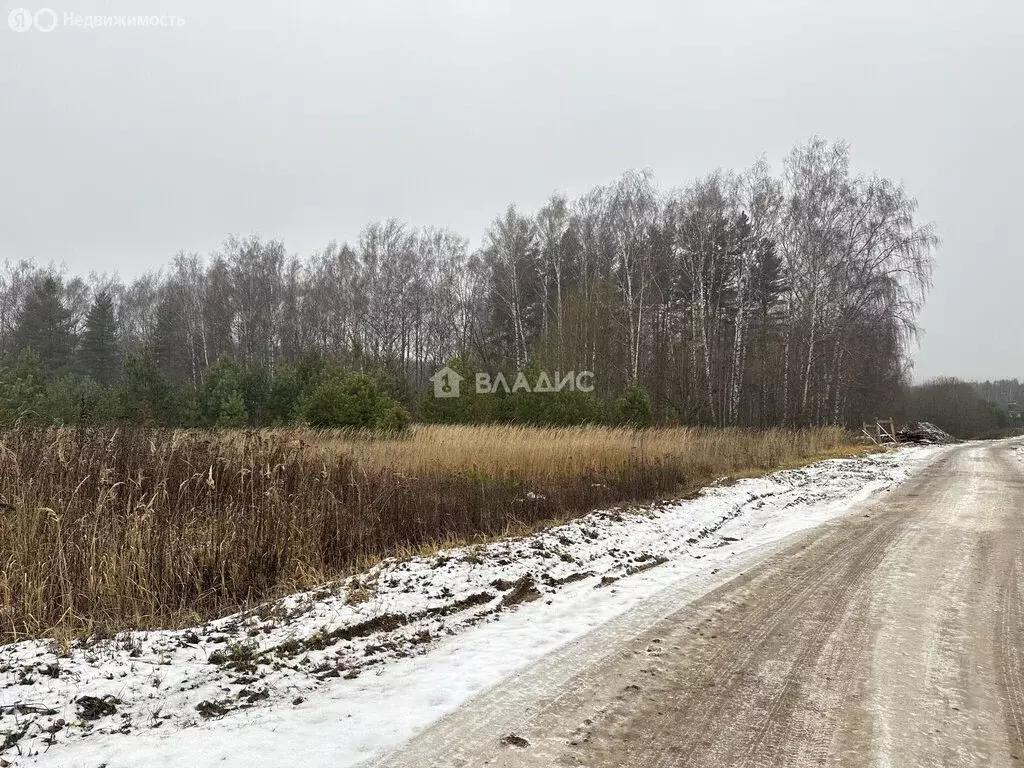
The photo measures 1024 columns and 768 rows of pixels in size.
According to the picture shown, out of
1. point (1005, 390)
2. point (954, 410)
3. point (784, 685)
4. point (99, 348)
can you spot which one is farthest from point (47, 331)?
point (1005, 390)

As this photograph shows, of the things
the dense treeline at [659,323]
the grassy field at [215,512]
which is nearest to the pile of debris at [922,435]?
the dense treeline at [659,323]

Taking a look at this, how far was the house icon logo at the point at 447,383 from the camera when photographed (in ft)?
54.7

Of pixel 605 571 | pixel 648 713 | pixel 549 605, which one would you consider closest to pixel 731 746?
pixel 648 713

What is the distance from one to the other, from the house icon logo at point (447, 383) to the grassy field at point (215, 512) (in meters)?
7.32

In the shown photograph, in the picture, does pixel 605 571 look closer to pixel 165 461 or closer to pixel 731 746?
pixel 731 746

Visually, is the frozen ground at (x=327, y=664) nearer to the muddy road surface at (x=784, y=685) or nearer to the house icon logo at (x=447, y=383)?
the muddy road surface at (x=784, y=685)

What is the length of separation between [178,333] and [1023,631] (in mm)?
47492

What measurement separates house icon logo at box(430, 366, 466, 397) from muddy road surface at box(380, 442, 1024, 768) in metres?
12.3

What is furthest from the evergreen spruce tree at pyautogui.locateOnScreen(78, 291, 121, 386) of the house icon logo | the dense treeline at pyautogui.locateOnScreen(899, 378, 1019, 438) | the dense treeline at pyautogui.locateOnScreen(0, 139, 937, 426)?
the dense treeline at pyautogui.locateOnScreen(899, 378, 1019, 438)

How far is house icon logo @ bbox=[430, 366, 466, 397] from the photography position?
16.7 meters

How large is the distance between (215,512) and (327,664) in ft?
8.43

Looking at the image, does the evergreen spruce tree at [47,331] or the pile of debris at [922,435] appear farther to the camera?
the evergreen spruce tree at [47,331]

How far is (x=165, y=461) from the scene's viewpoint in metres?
5.73

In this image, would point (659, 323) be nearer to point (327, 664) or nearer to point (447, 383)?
point (447, 383)
